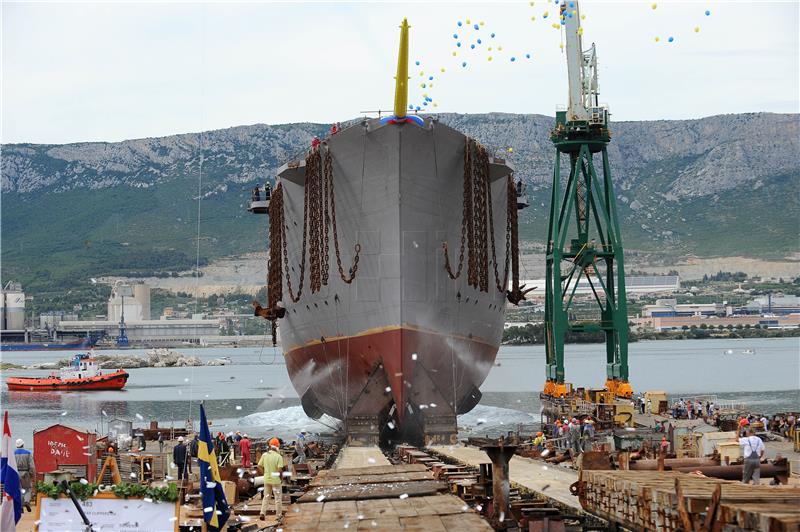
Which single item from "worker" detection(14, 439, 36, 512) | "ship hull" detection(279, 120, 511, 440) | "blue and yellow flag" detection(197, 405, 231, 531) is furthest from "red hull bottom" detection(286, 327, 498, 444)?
"blue and yellow flag" detection(197, 405, 231, 531)

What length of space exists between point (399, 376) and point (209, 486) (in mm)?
18251

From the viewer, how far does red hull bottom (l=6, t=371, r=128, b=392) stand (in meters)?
99.4

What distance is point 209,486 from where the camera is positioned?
13984 millimetres

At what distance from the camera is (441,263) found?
3378cm

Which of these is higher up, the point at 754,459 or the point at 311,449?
the point at 754,459

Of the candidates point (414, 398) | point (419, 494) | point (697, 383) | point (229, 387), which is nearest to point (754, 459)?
point (419, 494)

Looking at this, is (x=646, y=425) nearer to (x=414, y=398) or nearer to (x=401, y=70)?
(x=414, y=398)

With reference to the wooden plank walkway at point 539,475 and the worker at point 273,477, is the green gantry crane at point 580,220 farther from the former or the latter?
the worker at point 273,477

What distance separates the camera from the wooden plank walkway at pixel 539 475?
18.0m

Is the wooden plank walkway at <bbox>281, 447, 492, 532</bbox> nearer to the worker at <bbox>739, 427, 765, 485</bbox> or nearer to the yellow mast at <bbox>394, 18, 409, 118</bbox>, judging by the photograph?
the worker at <bbox>739, 427, 765, 485</bbox>

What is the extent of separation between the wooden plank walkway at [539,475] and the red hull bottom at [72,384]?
7718cm

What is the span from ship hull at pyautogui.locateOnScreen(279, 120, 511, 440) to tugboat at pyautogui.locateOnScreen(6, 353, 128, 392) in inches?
2720

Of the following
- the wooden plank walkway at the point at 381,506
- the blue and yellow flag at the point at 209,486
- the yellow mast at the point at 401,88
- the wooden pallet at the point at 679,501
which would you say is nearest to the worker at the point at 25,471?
the wooden plank walkway at the point at 381,506

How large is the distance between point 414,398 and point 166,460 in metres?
9.16
